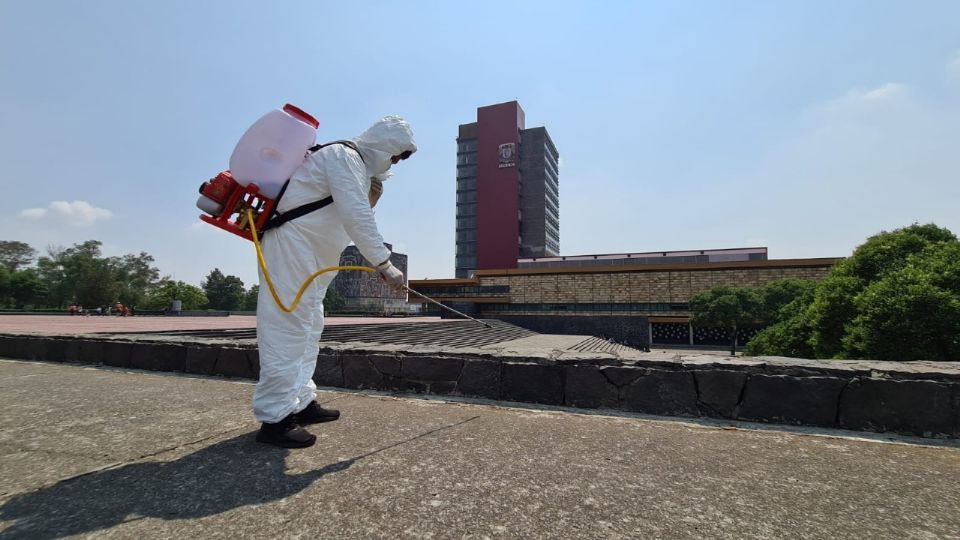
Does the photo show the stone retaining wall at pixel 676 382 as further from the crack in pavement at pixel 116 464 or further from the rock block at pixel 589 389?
the crack in pavement at pixel 116 464

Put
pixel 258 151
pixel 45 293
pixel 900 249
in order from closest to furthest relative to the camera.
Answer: pixel 258 151 < pixel 900 249 < pixel 45 293

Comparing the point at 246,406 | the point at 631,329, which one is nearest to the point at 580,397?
the point at 246,406

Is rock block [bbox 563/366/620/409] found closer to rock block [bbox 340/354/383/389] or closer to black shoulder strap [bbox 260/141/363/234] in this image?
rock block [bbox 340/354/383/389]

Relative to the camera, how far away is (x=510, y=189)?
56562mm

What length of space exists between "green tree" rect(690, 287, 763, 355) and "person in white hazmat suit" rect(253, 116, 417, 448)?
26630 millimetres

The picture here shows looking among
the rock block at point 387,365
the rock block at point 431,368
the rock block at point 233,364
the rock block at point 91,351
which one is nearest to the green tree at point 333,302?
the rock block at point 91,351

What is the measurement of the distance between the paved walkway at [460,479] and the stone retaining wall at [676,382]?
0.22 metres

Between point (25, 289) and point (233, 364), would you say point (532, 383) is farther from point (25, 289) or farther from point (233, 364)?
point (25, 289)

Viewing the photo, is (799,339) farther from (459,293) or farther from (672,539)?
(459,293)

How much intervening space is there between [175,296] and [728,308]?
60.5 m

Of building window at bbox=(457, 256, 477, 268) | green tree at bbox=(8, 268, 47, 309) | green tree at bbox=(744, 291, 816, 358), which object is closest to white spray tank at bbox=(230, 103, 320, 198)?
green tree at bbox=(744, 291, 816, 358)

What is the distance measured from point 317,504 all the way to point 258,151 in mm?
1735

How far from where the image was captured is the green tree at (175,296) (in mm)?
51000

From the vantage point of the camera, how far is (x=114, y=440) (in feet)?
6.48
